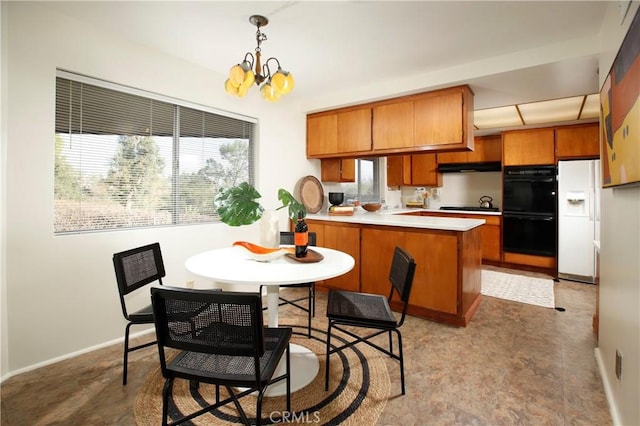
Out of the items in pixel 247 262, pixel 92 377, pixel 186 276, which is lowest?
pixel 92 377

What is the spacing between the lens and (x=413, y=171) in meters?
5.88

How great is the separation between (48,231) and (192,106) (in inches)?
60.8

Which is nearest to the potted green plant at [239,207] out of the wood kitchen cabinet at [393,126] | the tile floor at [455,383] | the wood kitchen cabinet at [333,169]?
the tile floor at [455,383]

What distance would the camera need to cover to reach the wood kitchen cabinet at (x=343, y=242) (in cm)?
329

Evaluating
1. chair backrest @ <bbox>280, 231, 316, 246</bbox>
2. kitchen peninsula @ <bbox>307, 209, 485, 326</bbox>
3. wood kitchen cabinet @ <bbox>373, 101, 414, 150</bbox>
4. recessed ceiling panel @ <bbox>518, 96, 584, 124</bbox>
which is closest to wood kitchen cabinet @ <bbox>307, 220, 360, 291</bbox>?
kitchen peninsula @ <bbox>307, 209, 485, 326</bbox>

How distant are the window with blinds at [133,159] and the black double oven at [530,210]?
163 inches

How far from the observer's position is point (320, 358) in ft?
6.97

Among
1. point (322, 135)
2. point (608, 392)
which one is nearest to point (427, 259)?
point (608, 392)

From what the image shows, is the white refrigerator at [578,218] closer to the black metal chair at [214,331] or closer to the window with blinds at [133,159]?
the window with blinds at [133,159]

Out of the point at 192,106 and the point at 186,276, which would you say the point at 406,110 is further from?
the point at 186,276

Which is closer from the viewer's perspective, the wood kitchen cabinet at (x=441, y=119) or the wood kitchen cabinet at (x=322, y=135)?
the wood kitchen cabinet at (x=441, y=119)

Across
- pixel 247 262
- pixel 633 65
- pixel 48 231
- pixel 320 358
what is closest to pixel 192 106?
pixel 48 231

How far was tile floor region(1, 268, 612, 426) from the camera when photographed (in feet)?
5.17
